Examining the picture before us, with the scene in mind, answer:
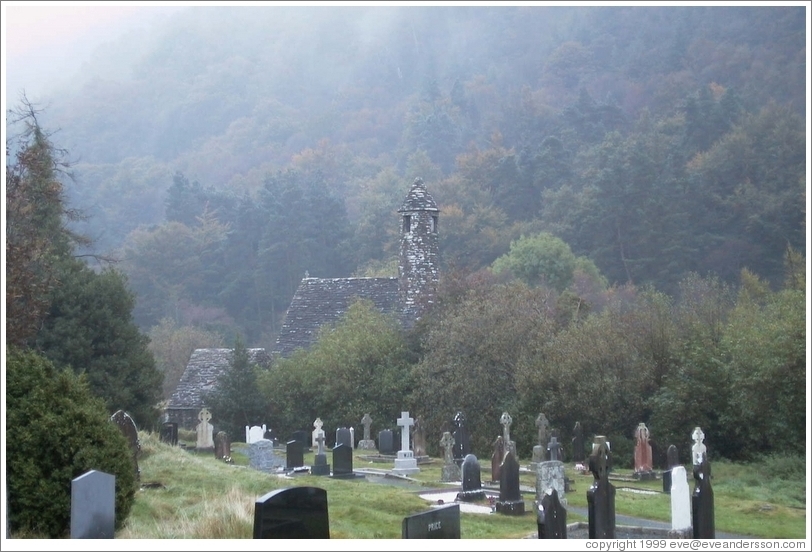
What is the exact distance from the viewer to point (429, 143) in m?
80.5

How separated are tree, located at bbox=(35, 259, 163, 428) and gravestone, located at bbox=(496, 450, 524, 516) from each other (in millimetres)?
12702

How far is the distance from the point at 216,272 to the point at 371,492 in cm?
5275

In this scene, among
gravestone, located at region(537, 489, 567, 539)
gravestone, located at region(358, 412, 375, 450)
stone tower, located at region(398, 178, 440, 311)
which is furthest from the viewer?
stone tower, located at region(398, 178, 440, 311)

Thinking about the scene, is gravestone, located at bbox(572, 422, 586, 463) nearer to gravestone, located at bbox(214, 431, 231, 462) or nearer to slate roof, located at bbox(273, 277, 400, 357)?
gravestone, located at bbox(214, 431, 231, 462)

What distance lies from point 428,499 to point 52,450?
7.21m

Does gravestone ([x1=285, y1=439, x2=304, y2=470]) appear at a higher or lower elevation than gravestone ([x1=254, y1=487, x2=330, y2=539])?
higher

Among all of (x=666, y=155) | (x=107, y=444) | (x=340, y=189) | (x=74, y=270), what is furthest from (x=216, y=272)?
(x=107, y=444)

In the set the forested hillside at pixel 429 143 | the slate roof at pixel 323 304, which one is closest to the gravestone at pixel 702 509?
the forested hillside at pixel 429 143

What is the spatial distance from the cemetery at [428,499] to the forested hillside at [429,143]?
18677 mm

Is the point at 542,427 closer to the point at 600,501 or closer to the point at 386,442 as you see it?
the point at 386,442

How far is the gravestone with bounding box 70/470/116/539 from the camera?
1048 centimetres

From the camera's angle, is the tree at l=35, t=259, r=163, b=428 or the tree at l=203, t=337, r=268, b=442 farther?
the tree at l=203, t=337, r=268, b=442

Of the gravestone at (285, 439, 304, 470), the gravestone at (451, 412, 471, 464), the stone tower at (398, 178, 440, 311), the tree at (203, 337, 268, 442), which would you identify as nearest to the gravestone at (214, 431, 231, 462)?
the gravestone at (285, 439, 304, 470)

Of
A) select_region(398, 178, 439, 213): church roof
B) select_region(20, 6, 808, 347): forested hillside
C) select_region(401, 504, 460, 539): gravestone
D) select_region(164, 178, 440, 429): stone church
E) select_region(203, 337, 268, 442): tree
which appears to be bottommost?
select_region(401, 504, 460, 539): gravestone
